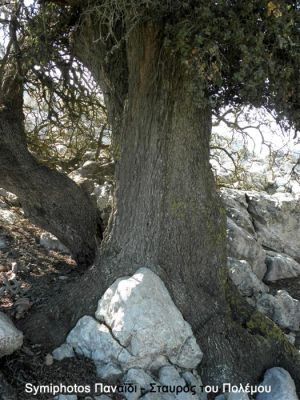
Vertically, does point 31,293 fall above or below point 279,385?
above

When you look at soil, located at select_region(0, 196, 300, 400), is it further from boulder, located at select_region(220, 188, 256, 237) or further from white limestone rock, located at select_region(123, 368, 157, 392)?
boulder, located at select_region(220, 188, 256, 237)

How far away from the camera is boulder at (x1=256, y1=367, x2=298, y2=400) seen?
14.8 feet

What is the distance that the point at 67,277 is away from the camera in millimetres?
6645

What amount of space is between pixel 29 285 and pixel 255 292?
3556 mm

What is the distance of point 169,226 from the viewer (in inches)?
203

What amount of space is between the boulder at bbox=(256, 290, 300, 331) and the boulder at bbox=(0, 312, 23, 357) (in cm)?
390

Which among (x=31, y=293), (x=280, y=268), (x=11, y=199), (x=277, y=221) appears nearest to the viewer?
(x=31, y=293)

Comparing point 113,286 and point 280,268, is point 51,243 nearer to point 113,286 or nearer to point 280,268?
point 113,286

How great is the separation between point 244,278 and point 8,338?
13.9 ft

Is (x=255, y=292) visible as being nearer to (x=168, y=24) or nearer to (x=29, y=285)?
(x=29, y=285)

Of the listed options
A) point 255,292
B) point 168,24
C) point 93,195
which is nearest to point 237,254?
point 255,292

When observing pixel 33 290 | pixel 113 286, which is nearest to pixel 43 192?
pixel 33 290

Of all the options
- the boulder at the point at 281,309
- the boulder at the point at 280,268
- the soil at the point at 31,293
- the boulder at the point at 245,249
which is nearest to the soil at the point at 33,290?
the soil at the point at 31,293

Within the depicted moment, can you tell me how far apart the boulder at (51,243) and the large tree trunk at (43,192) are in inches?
48.3
